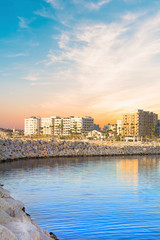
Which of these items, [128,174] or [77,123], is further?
[77,123]

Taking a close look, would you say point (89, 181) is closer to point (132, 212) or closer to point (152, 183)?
point (152, 183)

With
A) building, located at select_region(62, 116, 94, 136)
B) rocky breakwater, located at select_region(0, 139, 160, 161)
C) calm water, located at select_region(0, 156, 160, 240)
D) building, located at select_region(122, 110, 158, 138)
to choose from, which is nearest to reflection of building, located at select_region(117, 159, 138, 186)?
calm water, located at select_region(0, 156, 160, 240)

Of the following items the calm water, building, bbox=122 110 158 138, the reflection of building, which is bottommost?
the reflection of building

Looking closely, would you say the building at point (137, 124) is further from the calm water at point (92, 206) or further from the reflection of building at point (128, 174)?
the calm water at point (92, 206)

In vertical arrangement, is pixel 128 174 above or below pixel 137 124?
below

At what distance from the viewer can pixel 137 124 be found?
156750 millimetres

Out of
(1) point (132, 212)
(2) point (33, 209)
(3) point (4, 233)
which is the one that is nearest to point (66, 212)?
(2) point (33, 209)

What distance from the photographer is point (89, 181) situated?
62.2 feet

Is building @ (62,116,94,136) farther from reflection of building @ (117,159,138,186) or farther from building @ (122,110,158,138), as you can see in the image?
reflection of building @ (117,159,138,186)

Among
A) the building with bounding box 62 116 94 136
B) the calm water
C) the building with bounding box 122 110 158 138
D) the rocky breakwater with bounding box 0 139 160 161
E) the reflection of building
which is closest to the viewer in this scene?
the calm water

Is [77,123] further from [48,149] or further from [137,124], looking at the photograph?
[48,149]

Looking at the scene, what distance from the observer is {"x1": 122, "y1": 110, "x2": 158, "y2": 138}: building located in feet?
514

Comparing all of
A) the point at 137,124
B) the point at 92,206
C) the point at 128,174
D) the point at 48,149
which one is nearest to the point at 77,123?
the point at 137,124

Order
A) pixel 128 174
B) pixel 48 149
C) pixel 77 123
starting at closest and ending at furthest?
pixel 128 174
pixel 48 149
pixel 77 123
